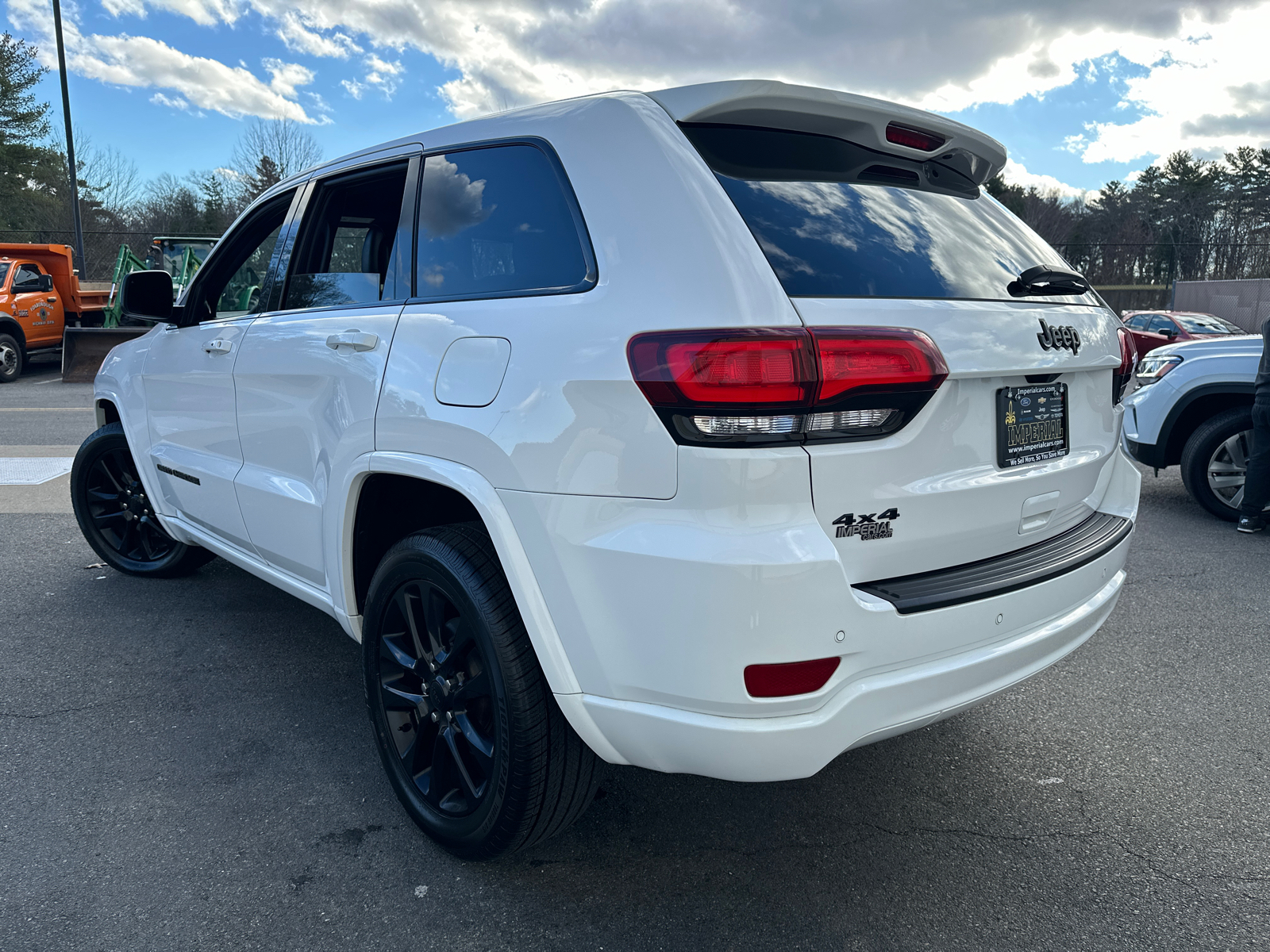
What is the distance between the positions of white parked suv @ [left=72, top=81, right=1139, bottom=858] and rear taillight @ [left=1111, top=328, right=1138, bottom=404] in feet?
0.11

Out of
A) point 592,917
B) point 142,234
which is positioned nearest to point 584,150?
point 592,917

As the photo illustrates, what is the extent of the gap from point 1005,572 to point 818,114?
1181mm

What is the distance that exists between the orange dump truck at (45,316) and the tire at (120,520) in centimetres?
1070

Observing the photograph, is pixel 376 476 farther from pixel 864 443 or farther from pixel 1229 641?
pixel 1229 641

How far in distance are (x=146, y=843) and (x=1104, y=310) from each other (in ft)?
10.2

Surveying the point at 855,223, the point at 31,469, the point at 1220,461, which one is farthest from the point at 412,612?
the point at 31,469

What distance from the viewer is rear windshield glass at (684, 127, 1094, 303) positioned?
6.52 feet

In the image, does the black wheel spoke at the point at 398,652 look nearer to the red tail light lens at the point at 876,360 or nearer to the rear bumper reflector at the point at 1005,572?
the rear bumper reflector at the point at 1005,572

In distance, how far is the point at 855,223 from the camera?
7.07 ft

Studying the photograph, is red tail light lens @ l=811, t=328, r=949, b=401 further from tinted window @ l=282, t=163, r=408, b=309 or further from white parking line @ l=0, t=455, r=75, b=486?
white parking line @ l=0, t=455, r=75, b=486

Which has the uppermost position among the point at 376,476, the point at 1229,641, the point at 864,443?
the point at 864,443

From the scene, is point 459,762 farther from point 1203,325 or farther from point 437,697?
point 1203,325

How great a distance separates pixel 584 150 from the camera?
7.11 ft

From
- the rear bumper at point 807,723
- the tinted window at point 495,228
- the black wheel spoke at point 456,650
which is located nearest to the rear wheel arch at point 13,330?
the tinted window at point 495,228
